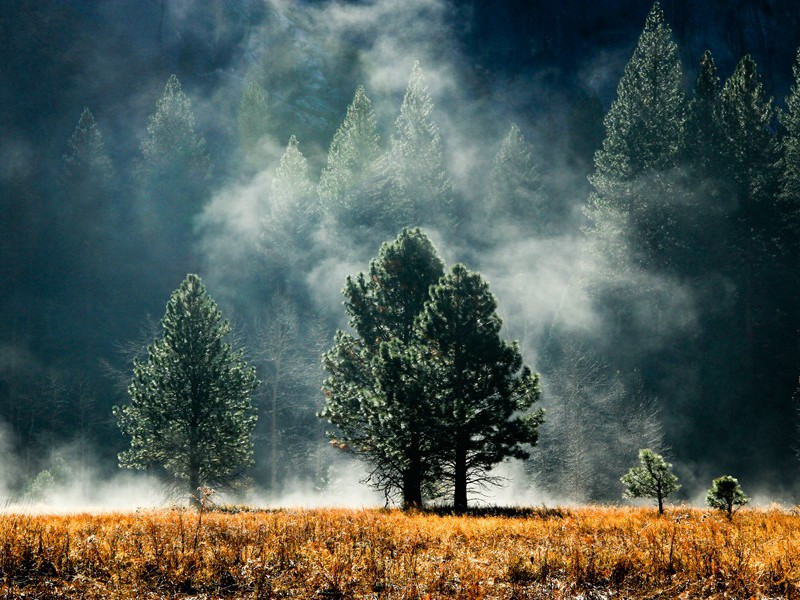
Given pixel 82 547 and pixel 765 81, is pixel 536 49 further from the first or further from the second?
pixel 82 547

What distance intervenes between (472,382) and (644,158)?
36.9 meters

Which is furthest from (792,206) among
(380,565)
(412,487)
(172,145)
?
(172,145)

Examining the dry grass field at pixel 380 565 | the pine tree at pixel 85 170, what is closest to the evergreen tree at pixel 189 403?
the dry grass field at pixel 380 565

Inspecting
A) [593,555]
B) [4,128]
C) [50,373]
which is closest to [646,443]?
[593,555]

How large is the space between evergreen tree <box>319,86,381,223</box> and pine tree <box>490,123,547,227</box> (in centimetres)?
1329

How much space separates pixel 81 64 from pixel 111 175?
36.6 metres

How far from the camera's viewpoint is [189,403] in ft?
73.7

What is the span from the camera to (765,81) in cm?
6962

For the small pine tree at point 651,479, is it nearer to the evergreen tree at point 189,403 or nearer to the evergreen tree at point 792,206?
the evergreen tree at point 189,403

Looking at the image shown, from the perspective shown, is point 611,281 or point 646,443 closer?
point 646,443

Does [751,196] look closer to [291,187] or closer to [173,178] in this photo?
[291,187]

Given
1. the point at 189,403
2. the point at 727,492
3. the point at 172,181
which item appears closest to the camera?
the point at 727,492

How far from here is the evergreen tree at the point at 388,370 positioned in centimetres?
1515

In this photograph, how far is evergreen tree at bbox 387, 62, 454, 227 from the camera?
173ft
